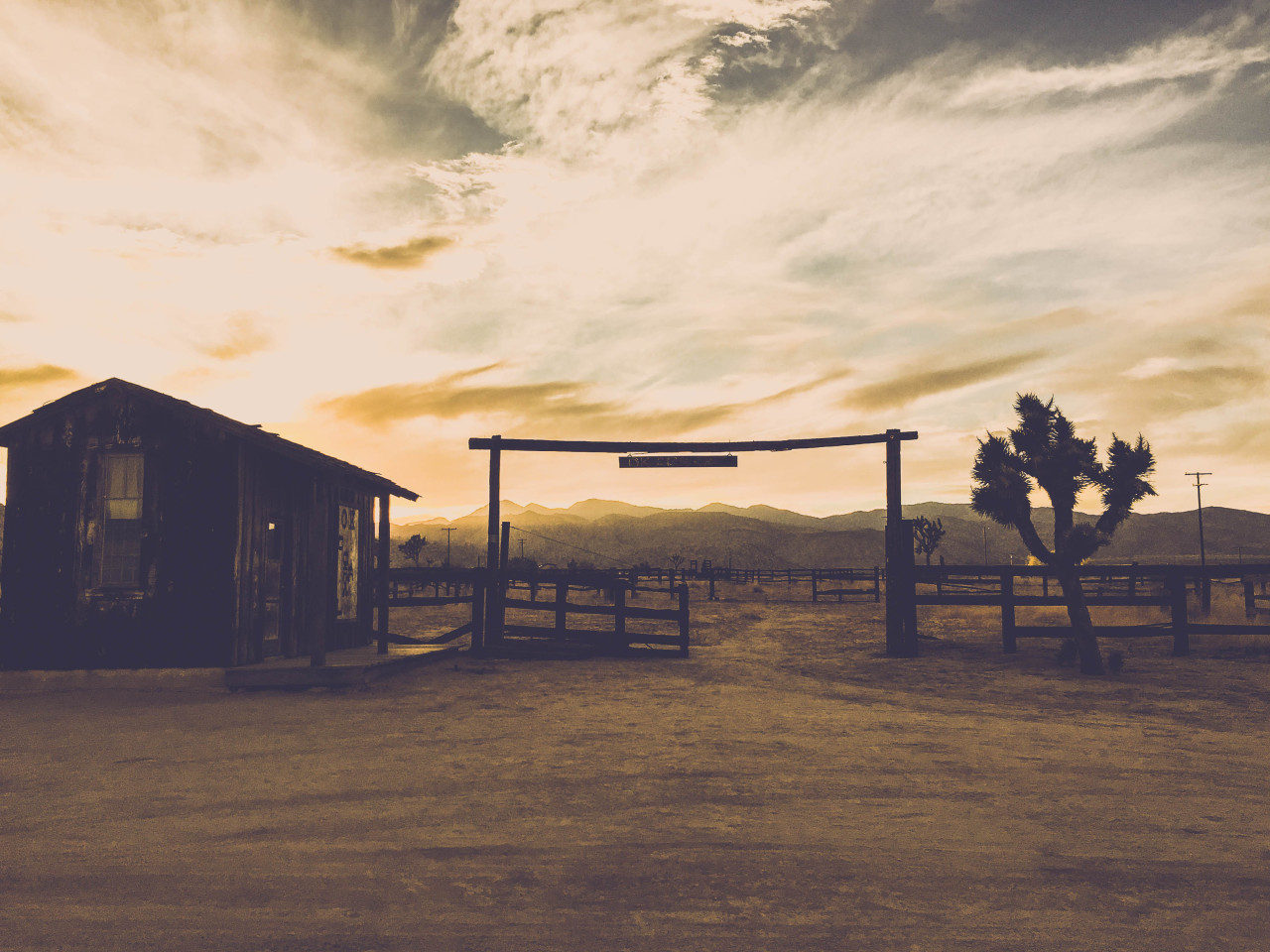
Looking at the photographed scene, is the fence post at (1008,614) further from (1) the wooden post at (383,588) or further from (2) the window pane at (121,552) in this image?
(2) the window pane at (121,552)

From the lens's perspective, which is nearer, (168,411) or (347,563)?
(168,411)

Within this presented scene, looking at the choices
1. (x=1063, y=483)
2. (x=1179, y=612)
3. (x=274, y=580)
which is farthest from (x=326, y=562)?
(x=1179, y=612)

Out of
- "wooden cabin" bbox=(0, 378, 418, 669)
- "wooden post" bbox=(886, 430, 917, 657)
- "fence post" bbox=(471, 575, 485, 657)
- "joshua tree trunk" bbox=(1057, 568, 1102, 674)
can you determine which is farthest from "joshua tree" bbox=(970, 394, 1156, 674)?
"wooden cabin" bbox=(0, 378, 418, 669)

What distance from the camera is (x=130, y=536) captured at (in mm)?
11500

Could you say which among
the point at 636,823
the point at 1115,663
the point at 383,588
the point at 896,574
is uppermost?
the point at 896,574

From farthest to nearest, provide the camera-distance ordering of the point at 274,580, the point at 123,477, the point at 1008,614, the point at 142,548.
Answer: the point at 1008,614 → the point at 274,580 → the point at 123,477 → the point at 142,548

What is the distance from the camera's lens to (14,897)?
4.07 metres

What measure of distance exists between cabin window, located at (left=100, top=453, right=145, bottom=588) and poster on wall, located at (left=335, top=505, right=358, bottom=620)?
3.78m

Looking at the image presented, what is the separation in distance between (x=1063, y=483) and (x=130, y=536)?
15.1 m

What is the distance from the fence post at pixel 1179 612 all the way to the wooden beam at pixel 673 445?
18.7 ft

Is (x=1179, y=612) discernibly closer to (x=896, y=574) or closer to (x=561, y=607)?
(x=896, y=574)

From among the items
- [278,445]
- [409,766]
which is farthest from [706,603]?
[409,766]

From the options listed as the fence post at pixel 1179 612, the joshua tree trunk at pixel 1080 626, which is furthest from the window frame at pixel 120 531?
the fence post at pixel 1179 612

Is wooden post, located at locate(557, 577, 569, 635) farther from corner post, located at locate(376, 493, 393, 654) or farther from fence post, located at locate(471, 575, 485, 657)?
corner post, located at locate(376, 493, 393, 654)
